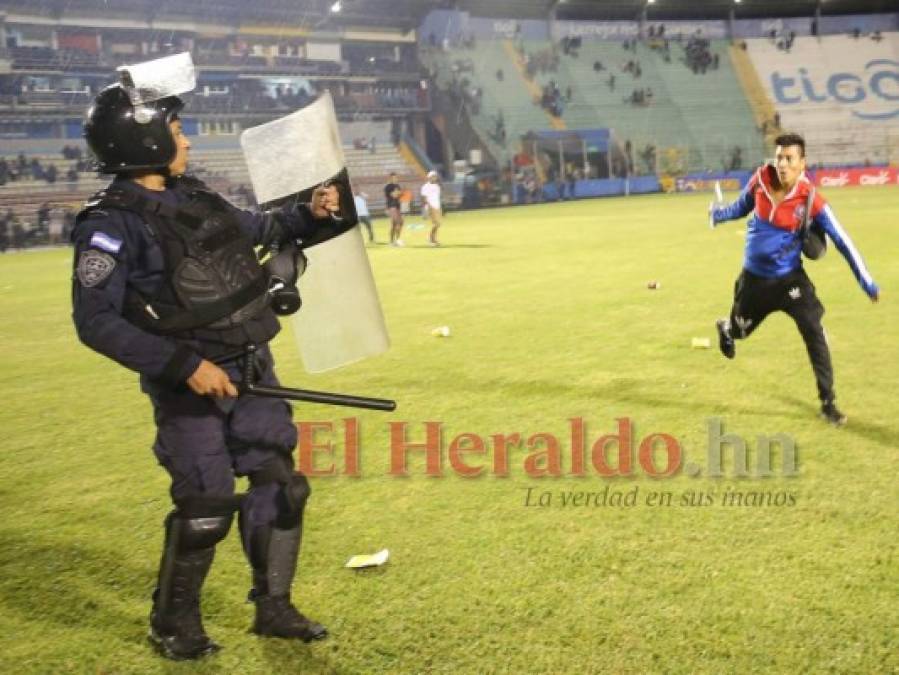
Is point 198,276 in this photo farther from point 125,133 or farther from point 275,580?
point 275,580

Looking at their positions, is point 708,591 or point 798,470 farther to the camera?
point 798,470

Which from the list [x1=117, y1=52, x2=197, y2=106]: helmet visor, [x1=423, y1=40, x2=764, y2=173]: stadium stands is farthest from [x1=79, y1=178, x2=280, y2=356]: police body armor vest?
[x1=423, y1=40, x2=764, y2=173]: stadium stands

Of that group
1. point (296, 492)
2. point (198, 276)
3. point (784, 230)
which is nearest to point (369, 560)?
point (296, 492)

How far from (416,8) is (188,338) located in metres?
46.7

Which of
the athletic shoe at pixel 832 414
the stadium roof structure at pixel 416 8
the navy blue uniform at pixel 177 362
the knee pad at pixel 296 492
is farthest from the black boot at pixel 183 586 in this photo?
the stadium roof structure at pixel 416 8

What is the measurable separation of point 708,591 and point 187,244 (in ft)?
7.53

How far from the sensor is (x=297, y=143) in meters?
3.09

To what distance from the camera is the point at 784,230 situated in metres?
5.20

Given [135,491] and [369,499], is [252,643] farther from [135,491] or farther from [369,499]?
[135,491]

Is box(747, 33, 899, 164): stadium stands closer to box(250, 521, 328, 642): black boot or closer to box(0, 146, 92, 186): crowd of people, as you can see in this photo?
box(0, 146, 92, 186): crowd of people

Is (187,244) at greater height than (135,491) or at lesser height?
greater

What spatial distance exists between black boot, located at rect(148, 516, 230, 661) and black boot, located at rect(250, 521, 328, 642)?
17cm

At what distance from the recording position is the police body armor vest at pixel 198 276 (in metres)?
2.61

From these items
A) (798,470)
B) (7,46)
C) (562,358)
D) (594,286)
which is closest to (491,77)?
(7,46)
